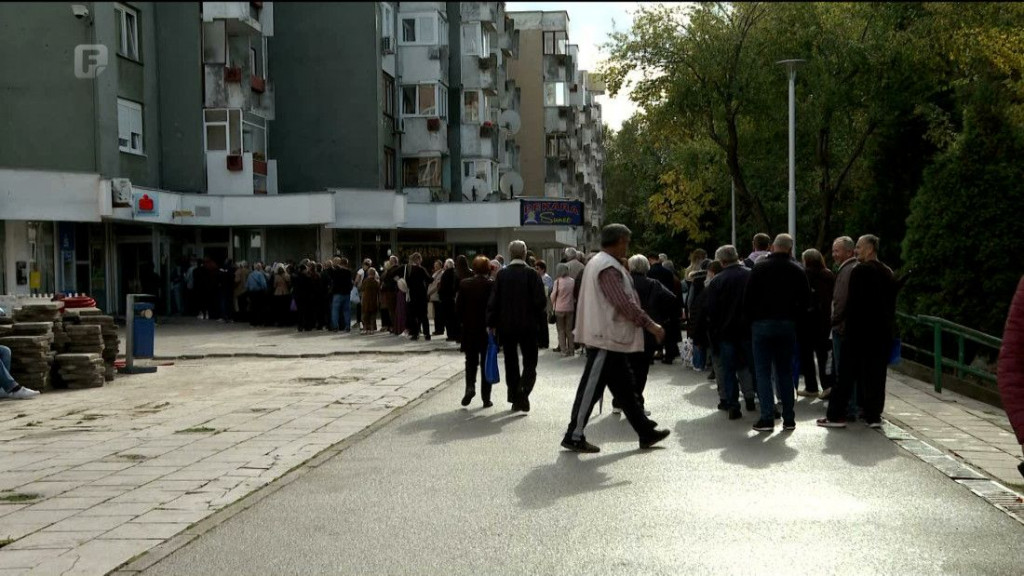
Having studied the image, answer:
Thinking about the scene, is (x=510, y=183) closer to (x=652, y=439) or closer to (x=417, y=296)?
(x=417, y=296)

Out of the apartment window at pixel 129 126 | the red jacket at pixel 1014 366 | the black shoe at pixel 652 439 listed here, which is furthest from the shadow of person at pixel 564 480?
the apartment window at pixel 129 126

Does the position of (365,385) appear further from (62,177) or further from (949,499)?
(62,177)

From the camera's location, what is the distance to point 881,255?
31.3 metres

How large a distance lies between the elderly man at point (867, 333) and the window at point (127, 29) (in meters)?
29.6

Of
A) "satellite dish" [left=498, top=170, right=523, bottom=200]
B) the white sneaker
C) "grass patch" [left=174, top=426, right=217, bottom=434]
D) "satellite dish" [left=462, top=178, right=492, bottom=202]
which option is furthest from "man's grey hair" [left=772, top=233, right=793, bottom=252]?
"satellite dish" [left=462, top=178, right=492, bottom=202]

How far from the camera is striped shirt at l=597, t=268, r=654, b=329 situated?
1016 centimetres

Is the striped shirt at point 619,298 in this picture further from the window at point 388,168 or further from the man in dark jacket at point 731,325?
the window at point 388,168

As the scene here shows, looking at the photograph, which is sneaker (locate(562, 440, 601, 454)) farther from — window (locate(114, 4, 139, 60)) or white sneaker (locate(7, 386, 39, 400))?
window (locate(114, 4, 139, 60))

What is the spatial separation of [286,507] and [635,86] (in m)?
28.8

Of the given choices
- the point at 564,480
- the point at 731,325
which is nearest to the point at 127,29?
the point at 731,325

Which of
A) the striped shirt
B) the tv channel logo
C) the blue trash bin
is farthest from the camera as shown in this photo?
the tv channel logo

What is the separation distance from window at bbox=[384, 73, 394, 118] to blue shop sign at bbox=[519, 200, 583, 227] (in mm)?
8882

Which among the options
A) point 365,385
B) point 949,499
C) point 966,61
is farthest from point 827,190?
point 949,499

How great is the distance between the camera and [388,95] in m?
49.8
